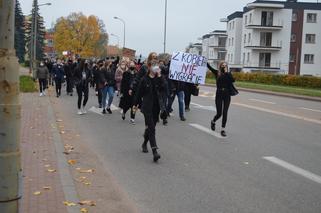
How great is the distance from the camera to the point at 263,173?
8.19 m

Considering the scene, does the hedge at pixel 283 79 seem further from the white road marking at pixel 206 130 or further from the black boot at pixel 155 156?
the black boot at pixel 155 156

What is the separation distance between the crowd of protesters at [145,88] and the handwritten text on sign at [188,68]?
244mm

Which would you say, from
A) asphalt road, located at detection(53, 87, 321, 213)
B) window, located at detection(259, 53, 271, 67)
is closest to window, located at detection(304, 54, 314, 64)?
window, located at detection(259, 53, 271, 67)

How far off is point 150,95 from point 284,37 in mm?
70691

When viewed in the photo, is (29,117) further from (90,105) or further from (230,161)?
(230,161)

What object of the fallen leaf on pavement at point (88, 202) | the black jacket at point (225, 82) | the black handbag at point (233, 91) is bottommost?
the fallen leaf on pavement at point (88, 202)

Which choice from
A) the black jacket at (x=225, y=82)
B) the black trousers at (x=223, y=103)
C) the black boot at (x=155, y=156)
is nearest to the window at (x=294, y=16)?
the black trousers at (x=223, y=103)

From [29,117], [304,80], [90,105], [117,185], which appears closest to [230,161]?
[117,185]

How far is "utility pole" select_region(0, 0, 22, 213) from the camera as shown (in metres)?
4.09

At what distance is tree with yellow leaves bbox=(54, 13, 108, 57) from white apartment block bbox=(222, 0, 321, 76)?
44.7 meters

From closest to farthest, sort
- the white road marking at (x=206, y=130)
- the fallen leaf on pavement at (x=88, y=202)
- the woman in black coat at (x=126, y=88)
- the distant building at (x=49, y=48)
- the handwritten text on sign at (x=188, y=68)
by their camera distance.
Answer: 1. the fallen leaf on pavement at (x=88, y=202)
2. the white road marking at (x=206, y=130)
3. the woman in black coat at (x=126, y=88)
4. the handwritten text on sign at (x=188, y=68)
5. the distant building at (x=49, y=48)

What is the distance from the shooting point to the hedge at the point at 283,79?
4494 centimetres

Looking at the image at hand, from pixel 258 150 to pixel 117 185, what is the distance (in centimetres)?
403

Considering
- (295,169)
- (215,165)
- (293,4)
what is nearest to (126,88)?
(215,165)
